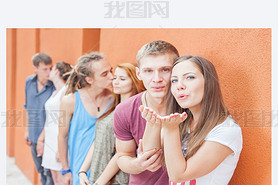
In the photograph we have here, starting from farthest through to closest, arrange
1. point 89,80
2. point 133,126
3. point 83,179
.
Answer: point 89,80 → point 83,179 → point 133,126

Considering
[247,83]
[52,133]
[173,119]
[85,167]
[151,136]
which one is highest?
[247,83]

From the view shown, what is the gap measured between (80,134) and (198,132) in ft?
4.22

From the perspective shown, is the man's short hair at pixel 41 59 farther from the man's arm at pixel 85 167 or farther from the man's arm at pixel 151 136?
the man's arm at pixel 151 136

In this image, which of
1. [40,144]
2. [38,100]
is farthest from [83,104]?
[38,100]

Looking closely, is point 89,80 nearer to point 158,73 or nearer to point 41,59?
point 158,73

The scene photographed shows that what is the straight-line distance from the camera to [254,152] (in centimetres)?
137

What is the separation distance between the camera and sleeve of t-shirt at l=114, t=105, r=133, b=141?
163 centimetres

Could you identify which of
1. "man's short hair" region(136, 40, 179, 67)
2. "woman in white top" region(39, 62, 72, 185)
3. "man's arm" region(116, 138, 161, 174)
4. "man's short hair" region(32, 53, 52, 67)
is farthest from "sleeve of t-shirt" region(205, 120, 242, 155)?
"man's short hair" region(32, 53, 52, 67)

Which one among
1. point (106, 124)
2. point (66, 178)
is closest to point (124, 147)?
point (106, 124)

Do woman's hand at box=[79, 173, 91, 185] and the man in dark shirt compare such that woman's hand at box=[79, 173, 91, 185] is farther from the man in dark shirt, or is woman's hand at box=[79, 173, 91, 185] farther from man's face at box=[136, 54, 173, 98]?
the man in dark shirt

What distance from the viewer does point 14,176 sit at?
202 inches

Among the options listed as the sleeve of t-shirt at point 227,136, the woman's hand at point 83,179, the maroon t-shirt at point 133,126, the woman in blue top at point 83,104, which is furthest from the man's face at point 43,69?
the sleeve of t-shirt at point 227,136

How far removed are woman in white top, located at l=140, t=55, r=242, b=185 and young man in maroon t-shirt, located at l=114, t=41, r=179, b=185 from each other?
0.11 m

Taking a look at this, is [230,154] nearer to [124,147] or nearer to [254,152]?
[254,152]
